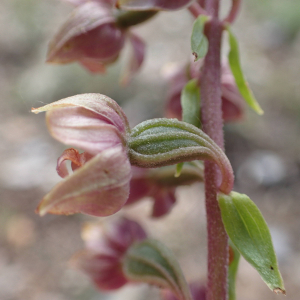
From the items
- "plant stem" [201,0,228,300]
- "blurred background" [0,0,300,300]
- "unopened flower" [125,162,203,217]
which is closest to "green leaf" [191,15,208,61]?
"plant stem" [201,0,228,300]

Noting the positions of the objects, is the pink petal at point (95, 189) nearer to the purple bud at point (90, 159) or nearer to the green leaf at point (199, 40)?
the purple bud at point (90, 159)

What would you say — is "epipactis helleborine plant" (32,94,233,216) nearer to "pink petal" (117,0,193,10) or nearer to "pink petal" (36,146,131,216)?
"pink petal" (36,146,131,216)

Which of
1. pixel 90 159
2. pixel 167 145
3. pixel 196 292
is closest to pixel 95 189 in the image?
pixel 90 159

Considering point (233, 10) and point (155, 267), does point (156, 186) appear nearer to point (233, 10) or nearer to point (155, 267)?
point (155, 267)

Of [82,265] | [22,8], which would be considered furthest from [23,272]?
[22,8]

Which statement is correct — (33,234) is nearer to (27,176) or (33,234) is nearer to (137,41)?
(27,176)

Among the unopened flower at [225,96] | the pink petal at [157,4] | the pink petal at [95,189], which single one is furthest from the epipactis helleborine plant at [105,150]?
Answer: the unopened flower at [225,96]
